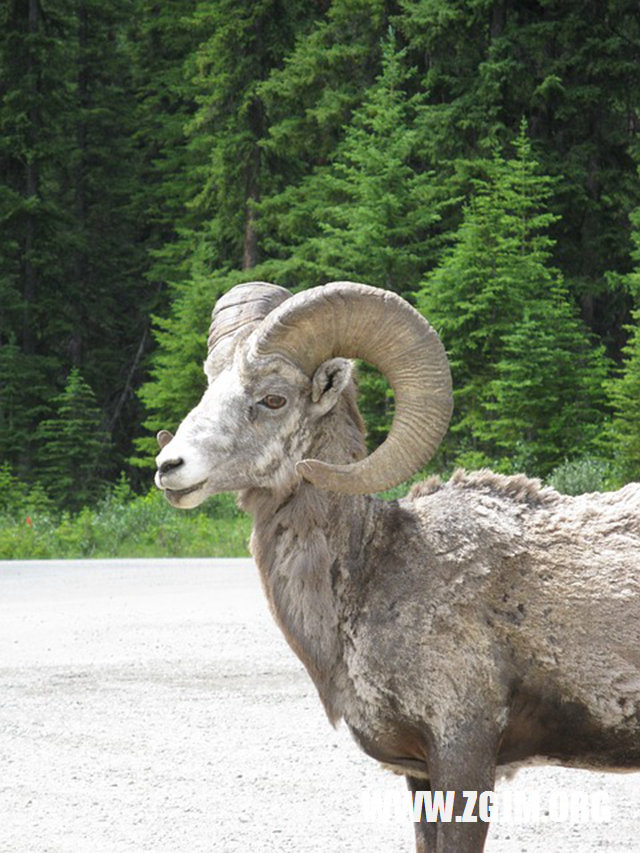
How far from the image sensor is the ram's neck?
4.21 m

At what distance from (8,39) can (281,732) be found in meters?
30.5

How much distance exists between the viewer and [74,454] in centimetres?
3059

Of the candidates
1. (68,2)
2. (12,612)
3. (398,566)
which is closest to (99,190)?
(68,2)

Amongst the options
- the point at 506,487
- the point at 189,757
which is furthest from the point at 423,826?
the point at 189,757

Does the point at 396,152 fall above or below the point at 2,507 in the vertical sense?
above

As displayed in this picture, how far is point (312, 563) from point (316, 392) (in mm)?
573

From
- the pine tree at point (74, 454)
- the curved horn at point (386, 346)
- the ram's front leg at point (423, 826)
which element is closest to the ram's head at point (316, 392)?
the curved horn at point (386, 346)

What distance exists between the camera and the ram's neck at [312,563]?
4211 millimetres

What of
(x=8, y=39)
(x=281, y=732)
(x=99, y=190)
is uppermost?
(x=281, y=732)

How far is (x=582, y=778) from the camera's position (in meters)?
6.78

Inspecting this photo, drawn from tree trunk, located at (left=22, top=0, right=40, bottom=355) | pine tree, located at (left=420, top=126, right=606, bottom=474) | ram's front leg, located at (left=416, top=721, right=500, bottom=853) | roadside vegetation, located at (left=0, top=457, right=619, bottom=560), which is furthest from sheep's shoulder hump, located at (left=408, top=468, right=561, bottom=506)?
tree trunk, located at (left=22, top=0, right=40, bottom=355)

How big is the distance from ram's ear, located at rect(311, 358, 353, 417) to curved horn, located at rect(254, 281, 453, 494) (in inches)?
1.5

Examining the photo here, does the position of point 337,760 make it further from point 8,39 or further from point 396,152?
point 8,39

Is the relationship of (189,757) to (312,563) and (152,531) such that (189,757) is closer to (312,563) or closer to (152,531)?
(312,563)
